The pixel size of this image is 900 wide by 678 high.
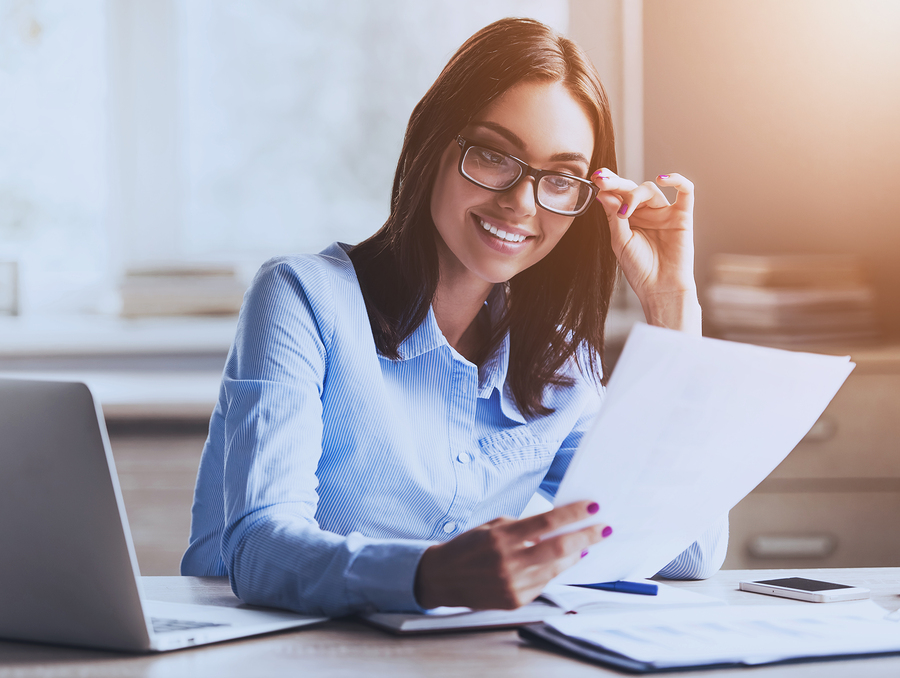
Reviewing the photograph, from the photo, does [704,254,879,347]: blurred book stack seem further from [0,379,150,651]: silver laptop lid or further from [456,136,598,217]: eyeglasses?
[0,379,150,651]: silver laptop lid

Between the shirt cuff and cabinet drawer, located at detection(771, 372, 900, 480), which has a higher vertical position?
the shirt cuff

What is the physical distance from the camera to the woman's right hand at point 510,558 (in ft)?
2.29

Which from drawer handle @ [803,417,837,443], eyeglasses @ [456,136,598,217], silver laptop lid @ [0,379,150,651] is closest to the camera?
silver laptop lid @ [0,379,150,651]

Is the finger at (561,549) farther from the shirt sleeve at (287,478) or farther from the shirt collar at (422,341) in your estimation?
the shirt collar at (422,341)

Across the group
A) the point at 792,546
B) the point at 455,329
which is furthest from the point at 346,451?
the point at 792,546

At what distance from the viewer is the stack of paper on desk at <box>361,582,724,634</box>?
0.74 m

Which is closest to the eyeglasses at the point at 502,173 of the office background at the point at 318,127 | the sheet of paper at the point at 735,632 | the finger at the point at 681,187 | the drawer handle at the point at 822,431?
the finger at the point at 681,187

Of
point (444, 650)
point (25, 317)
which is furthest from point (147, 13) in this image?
point (444, 650)

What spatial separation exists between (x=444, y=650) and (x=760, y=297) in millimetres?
1718

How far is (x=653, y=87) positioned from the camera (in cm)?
251

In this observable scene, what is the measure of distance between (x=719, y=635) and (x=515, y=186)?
58 centimetres

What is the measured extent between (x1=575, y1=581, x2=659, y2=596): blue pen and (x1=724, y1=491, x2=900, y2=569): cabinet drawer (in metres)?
1.27

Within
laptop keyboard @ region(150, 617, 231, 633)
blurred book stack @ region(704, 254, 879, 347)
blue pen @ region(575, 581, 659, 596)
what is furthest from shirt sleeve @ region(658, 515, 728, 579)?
blurred book stack @ region(704, 254, 879, 347)

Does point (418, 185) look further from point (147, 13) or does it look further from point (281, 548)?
point (147, 13)
